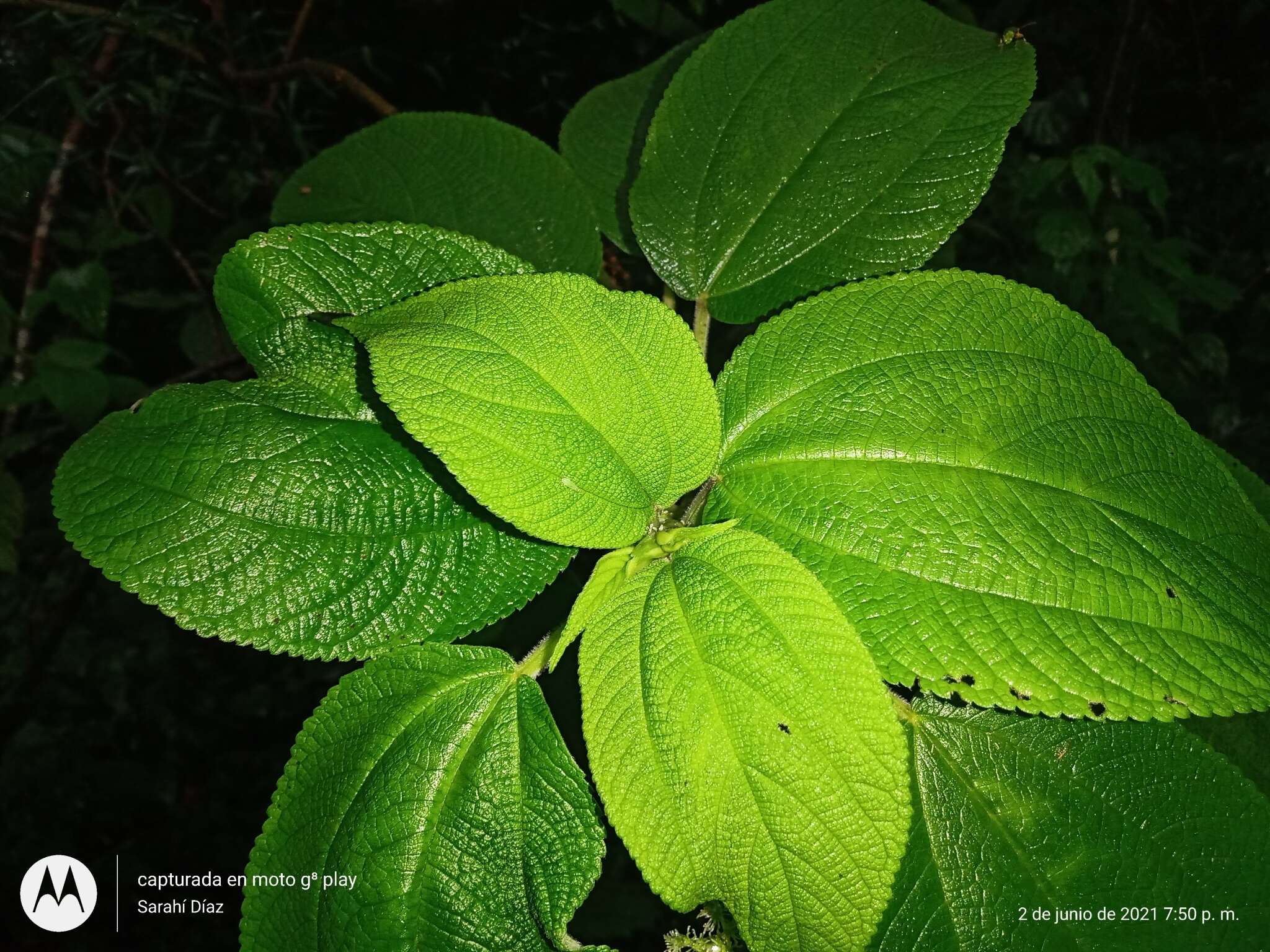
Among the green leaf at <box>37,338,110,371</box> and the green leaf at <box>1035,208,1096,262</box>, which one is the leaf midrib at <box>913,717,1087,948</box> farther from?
the green leaf at <box>1035,208,1096,262</box>

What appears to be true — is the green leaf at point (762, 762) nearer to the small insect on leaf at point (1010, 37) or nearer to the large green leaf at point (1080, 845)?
the large green leaf at point (1080, 845)

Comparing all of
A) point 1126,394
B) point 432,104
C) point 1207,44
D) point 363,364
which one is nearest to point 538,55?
point 432,104

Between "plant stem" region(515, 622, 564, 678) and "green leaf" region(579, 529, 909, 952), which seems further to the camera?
"plant stem" region(515, 622, 564, 678)

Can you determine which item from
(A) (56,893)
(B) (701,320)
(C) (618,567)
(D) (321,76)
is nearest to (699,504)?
(C) (618,567)

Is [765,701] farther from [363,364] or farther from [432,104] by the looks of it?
[432,104]

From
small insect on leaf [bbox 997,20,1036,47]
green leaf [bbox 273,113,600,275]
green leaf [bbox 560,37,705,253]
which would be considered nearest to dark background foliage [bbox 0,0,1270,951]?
green leaf [bbox 560,37,705,253]

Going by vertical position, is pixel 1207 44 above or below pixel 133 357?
above
